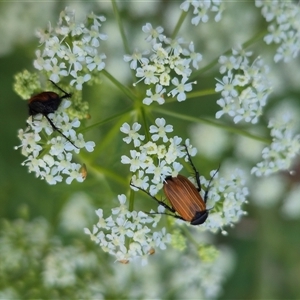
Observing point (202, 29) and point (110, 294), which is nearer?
point (110, 294)

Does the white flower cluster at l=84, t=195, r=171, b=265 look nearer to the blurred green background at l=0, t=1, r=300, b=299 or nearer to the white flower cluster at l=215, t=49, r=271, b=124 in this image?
the blurred green background at l=0, t=1, r=300, b=299

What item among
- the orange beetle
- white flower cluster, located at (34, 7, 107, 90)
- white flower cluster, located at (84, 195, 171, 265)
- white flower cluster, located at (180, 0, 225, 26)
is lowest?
white flower cluster, located at (84, 195, 171, 265)

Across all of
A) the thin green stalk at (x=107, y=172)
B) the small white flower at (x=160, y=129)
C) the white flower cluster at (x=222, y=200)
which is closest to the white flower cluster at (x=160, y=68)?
the small white flower at (x=160, y=129)

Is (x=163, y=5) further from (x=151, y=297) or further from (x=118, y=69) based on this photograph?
(x=151, y=297)

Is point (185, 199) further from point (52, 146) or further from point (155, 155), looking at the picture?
point (52, 146)

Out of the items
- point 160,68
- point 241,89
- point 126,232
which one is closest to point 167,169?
point 126,232

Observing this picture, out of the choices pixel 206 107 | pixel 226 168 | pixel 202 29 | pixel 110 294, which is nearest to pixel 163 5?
pixel 202 29

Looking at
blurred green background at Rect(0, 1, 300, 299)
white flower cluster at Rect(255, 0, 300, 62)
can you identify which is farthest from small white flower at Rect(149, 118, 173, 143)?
white flower cluster at Rect(255, 0, 300, 62)
